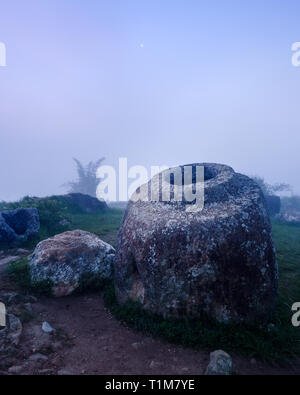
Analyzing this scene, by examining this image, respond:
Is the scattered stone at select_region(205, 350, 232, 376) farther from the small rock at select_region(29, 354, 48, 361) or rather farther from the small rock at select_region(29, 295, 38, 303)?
the small rock at select_region(29, 295, 38, 303)

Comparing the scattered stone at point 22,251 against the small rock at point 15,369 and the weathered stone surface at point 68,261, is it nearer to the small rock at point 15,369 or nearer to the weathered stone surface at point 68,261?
the weathered stone surface at point 68,261

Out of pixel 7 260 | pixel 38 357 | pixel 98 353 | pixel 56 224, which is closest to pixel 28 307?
pixel 38 357

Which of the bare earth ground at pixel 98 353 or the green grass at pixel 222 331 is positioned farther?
the green grass at pixel 222 331

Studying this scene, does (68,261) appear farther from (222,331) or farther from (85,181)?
(85,181)

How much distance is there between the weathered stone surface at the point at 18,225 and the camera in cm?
908

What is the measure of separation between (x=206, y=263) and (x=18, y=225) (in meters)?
8.72

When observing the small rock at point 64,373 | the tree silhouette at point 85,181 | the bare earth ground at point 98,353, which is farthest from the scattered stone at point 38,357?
the tree silhouette at point 85,181

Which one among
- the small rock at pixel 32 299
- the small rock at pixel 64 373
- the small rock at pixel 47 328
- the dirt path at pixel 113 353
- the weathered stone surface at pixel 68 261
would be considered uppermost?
the weathered stone surface at pixel 68 261

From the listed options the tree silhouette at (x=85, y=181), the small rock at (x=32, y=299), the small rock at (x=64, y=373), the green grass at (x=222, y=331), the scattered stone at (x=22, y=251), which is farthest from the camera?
the tree silhouette at (x=85, y=181)

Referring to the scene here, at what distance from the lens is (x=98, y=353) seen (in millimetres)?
3961

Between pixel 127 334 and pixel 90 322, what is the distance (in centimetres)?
94

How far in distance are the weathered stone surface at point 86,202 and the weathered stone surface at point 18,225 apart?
7.71 m

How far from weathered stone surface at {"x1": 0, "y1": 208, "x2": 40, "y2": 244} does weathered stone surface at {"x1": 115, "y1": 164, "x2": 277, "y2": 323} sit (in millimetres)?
6211
